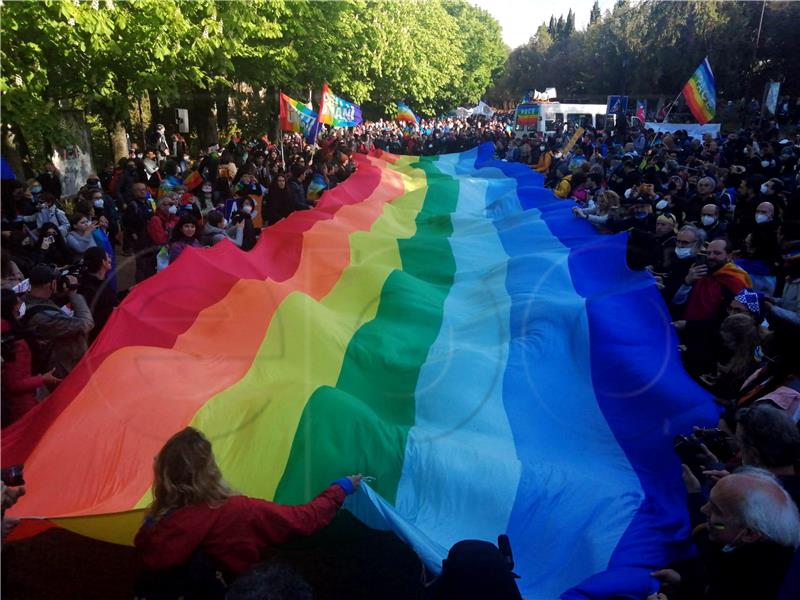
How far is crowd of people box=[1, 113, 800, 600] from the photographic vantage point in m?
2.23

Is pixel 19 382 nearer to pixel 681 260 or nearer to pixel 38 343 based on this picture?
pixel 38 343

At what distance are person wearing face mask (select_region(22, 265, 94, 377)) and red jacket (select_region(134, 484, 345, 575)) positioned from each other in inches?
93.2

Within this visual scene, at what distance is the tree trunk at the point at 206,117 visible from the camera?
19355 millimetres

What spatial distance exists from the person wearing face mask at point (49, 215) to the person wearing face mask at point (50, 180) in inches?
112

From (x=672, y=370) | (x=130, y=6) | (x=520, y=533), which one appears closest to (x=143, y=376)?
(x=520, y=533)

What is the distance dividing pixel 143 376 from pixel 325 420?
1.20m

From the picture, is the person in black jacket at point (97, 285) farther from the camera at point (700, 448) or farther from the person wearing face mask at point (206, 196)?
the person wearing face mask at point (206, 196)

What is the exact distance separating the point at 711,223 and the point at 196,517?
20.2 ft

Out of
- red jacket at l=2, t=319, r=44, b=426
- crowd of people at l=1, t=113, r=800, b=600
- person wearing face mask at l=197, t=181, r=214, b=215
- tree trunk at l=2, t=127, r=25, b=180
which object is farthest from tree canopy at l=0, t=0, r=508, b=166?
red jacket at l=2, t=319, r=44, b=426

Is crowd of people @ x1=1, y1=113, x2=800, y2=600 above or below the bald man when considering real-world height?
below

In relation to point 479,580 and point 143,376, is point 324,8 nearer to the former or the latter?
point 143,376

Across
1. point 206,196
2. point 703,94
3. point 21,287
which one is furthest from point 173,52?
point 703,94

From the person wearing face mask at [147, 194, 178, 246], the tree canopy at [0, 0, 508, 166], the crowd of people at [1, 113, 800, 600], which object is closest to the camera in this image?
the crowd of people at [1, 113, 800, 600]

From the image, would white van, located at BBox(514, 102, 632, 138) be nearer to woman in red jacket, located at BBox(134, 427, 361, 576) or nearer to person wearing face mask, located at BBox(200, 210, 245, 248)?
person wearing face mask, located at BBox(200, 210, 245, 248)
